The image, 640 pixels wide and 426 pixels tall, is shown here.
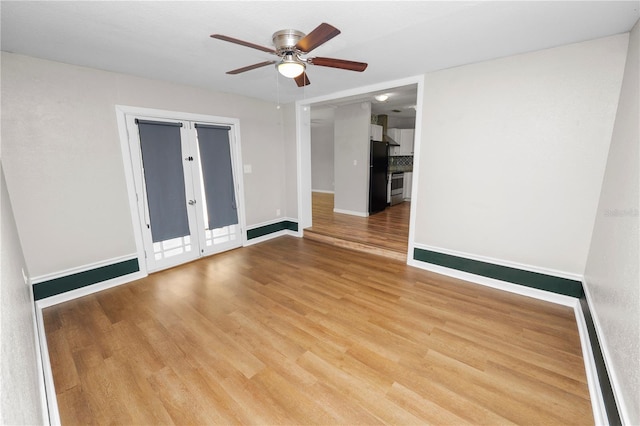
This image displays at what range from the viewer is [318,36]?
175cm

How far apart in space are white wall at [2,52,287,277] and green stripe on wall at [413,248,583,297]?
401cm

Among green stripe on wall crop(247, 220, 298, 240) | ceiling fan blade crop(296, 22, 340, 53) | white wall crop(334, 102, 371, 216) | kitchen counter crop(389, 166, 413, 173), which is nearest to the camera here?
ceiling fan blade crop(296, 22, 340, 53)

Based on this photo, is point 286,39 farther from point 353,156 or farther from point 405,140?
point 405,140

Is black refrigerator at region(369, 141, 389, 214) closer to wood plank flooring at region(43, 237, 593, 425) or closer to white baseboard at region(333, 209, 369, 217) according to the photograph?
white baseboard at region(333, 209, 369, 217)

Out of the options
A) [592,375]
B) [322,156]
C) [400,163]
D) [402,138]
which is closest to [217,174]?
[592,375]

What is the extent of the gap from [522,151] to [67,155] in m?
4.90

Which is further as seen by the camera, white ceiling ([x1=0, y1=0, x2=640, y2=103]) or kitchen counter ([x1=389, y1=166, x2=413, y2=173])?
kitchen counter ([x1=389, y1=166, x2=413, y2=173])

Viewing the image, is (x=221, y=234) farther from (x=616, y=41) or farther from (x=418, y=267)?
(x=616, y=41)

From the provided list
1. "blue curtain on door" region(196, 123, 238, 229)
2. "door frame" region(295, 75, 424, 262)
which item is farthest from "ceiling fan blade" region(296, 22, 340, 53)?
"blue curtain on door" region(196, 123, 238, 229)

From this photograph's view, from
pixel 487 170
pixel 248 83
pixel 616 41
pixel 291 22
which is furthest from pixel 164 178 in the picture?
pixel 616 41

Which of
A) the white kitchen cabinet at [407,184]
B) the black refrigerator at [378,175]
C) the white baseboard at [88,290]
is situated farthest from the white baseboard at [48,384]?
the white kitchen cabinet at [407,184]

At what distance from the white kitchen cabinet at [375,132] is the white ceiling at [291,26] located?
122 inches

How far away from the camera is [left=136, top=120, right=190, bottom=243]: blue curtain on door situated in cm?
345

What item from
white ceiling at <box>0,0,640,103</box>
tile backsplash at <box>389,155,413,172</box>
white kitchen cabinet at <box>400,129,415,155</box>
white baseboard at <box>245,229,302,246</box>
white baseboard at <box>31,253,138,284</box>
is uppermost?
white ceiling at <box>0,0,640,103</box>
